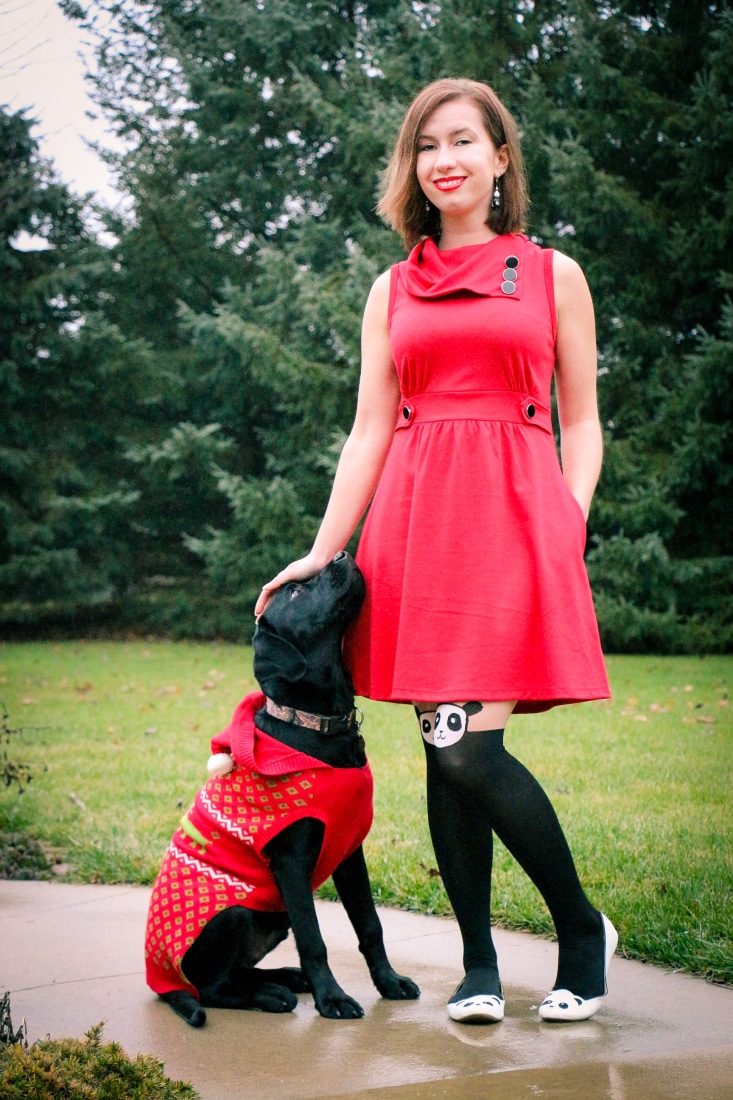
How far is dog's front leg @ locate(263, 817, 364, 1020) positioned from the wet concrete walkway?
4cm

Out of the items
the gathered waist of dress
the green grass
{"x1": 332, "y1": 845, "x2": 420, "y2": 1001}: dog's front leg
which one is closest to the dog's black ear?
{"x1": 332, "y1": 845, "x2": 420, "y2": 1001}: dog's front leg

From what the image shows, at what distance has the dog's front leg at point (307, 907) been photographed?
8.59 feet

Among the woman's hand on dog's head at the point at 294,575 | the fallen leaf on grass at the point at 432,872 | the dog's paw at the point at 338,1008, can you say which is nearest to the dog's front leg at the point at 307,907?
the dog's paw at the point at 338,1008

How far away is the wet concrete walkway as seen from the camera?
2.16m

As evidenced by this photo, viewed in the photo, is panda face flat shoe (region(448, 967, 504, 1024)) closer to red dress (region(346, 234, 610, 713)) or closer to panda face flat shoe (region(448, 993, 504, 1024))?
panda face flat shoe (region(448, 993, 504, 1024))

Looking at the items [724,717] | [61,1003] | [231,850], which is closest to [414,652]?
[231,850]

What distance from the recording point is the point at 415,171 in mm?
2822

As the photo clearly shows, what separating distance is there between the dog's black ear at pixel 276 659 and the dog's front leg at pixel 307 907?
34cm

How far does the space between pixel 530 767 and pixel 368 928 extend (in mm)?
3319

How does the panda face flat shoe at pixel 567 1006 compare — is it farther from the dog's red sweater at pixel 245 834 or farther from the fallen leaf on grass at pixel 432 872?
the fallen leaf on grass at pixel 432 872

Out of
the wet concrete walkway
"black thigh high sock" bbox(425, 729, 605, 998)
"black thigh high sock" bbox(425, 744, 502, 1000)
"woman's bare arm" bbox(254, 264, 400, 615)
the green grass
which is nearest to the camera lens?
the wet concrete walkway

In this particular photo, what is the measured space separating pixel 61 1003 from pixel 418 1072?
1.00m

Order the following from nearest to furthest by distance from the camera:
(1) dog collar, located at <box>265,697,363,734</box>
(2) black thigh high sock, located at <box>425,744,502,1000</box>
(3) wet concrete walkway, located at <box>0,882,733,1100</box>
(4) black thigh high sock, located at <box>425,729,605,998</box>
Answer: (3) wet concrete walkway, located at <box>0,882,733,1100</box>, (4) black thigh high sock, located at <box>425,729,605,998</box>, (2) black thigh high sock, located at <box>425,744,502,1000</box>, (1) dog collar, located at <box>265,697,363,734</box>

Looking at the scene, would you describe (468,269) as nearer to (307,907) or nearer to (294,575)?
(294,575)
